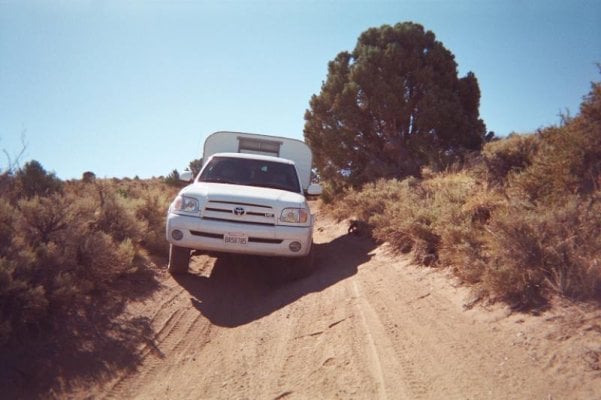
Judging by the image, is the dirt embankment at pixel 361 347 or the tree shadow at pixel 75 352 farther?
the tree shadow at pixel 75 352

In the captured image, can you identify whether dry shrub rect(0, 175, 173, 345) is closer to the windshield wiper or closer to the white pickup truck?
the white pickup truck

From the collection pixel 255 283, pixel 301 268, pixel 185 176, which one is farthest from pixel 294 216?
pixel 185 176

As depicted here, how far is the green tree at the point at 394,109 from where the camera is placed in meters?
13.0

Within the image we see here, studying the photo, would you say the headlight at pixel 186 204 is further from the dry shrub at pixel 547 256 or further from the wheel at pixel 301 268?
the dry shrub at pixel 547 256

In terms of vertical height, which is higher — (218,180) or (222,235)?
(218,180)

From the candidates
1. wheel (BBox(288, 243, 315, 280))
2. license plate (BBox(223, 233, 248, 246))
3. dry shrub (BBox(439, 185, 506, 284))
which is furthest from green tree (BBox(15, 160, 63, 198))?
dry shrub (BBox(439, 185, 506, 284))

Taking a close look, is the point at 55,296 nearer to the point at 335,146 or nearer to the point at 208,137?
the point at 208,137

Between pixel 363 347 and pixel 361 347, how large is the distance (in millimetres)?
19

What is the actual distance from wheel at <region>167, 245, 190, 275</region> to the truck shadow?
15 centimetres

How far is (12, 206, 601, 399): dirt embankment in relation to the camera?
10.2 ft

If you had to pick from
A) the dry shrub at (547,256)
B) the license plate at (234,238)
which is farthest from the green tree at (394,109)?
the dry shrub at (547,256)

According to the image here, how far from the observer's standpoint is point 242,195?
614cm

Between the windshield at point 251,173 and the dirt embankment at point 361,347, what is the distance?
2219mm

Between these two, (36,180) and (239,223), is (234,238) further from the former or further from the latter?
(36,180)
